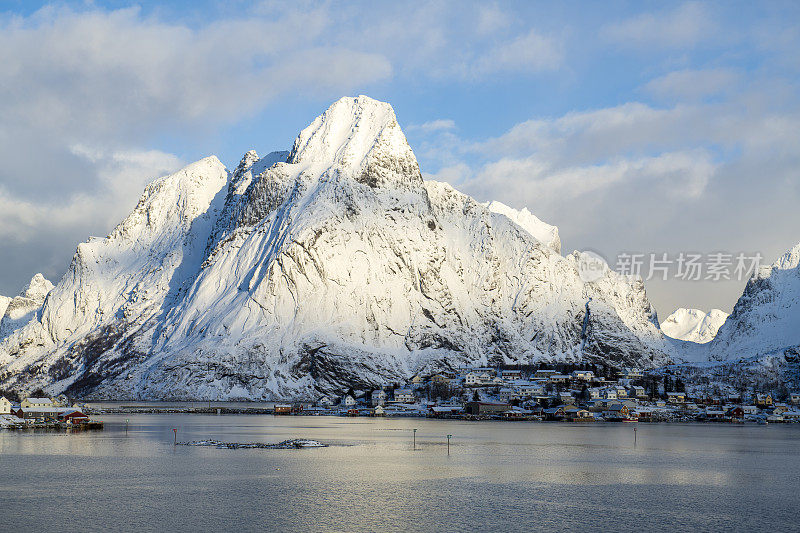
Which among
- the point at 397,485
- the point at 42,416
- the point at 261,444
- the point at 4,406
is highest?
the point at 4,406

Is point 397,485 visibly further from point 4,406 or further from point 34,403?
point 34,403

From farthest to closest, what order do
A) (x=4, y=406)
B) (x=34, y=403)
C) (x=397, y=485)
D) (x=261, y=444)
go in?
(x=34, y=403)
(x=4, y=406)
(x=261, y=444)
(x=397, y=485)

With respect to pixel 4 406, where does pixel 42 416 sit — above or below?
below

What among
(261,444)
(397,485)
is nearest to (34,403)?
(261,444)

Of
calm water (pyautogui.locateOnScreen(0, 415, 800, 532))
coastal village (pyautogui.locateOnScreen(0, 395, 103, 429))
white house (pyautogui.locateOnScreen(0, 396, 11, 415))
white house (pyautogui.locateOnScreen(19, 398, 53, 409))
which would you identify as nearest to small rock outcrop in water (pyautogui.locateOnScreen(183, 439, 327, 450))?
calm water (pyautogui.locateOnScreen(0, 415, 800, 532))

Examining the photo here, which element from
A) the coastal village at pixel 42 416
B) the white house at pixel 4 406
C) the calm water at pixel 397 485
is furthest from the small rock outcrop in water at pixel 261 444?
the white house at pixel 4 406

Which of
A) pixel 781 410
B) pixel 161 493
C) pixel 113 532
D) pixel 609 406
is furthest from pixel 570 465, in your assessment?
pixel 781 410

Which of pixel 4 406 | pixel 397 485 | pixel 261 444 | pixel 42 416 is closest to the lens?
pixel 397 485
